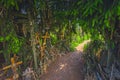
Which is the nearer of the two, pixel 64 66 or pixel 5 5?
pixel 5 5

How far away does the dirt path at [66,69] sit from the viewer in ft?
30.7

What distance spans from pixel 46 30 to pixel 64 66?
167cm

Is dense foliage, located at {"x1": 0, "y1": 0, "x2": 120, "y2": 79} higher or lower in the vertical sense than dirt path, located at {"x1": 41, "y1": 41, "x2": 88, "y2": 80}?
higher

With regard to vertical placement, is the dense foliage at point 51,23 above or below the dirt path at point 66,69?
above

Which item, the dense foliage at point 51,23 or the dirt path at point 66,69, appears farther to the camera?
the dirt path at point 66,69

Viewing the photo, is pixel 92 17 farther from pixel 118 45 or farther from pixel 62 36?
pixel 62 36

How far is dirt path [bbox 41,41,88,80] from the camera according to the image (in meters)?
9.37

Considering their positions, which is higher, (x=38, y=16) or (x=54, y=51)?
(x=38, y=16)

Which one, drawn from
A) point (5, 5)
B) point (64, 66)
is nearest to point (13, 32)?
point (5, 5)

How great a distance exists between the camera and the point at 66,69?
987 centimetres

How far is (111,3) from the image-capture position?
6.66 m

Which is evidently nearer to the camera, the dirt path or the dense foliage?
the dense foliage

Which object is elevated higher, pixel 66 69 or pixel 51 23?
pixel 51 23

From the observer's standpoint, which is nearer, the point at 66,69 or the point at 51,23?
the point at 66,69
